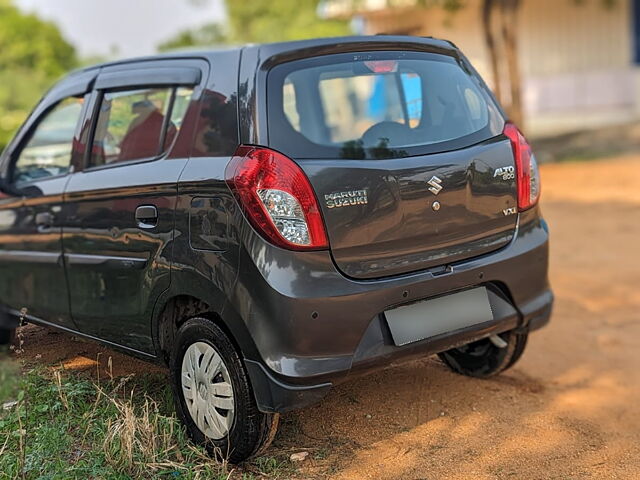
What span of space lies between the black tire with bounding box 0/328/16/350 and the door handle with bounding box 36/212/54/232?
3.25ft

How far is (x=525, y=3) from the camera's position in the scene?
18.9 metres

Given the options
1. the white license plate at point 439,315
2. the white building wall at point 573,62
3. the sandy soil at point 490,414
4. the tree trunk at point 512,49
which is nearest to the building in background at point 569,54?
the white building wall at point 573,62

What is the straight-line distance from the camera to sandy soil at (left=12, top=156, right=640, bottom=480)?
3.47 m

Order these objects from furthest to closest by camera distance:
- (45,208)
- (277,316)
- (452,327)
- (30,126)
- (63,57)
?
(63,57), (30,126), (45,208), (452,327), (277,316)

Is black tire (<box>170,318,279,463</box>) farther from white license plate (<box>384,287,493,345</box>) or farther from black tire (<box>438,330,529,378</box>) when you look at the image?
black tire (<box>438,330,529,378</box>)

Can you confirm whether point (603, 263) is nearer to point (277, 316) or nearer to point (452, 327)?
point (452, 327)

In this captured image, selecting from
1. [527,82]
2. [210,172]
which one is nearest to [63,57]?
[527,82]

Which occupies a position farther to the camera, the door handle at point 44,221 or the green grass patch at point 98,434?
the door handle at point 44,221

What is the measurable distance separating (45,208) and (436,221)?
80.1 inches

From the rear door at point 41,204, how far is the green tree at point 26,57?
63.5 feet

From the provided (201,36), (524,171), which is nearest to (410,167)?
(524,171)

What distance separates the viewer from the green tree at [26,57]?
23.6 meters

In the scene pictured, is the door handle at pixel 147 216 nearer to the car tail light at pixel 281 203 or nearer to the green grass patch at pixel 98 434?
the car tail light at pixel 281 203

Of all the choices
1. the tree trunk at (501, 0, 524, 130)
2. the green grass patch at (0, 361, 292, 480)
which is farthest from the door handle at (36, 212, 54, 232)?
the tree trunk at (501, 0, 524, 130)
